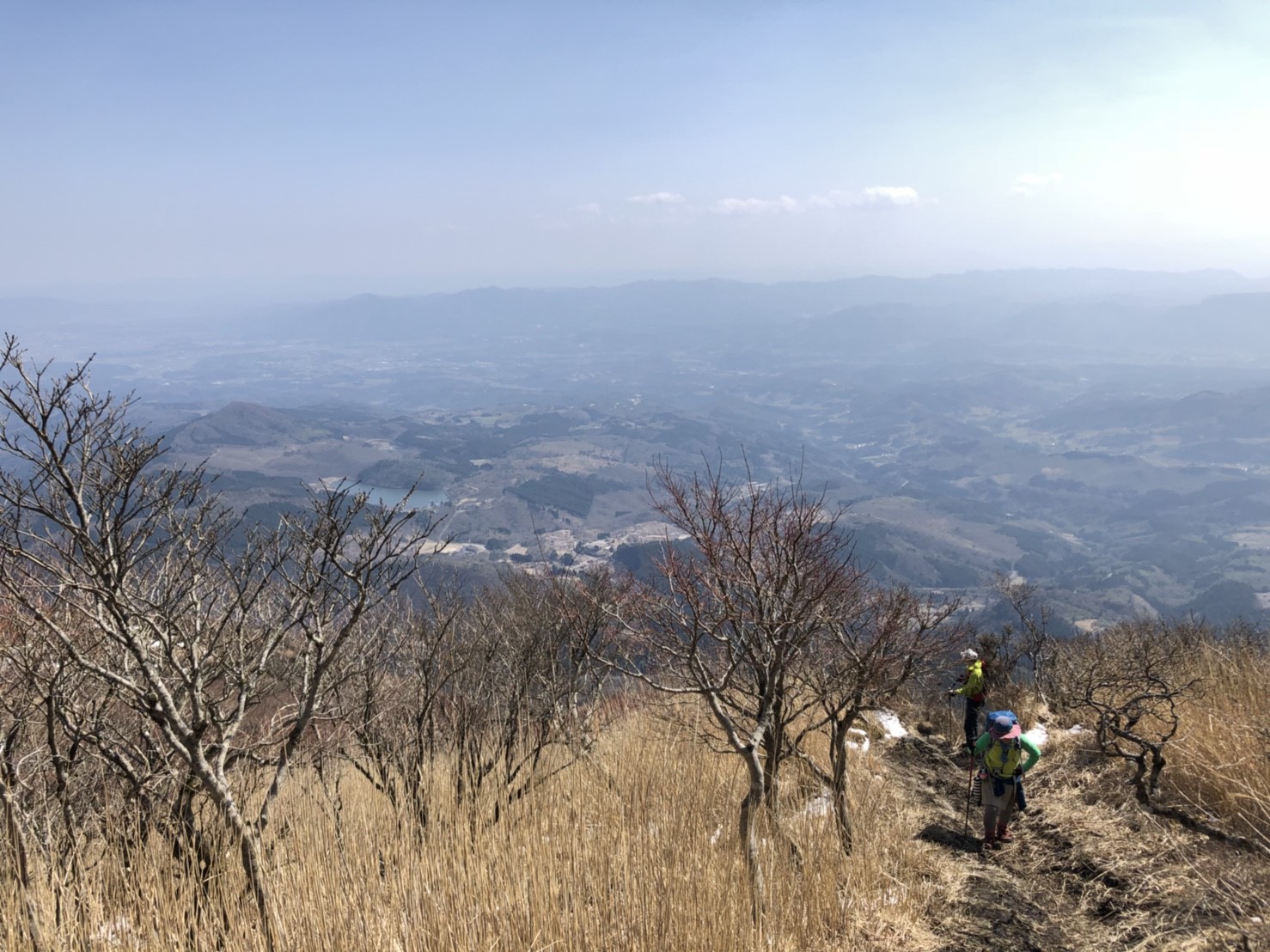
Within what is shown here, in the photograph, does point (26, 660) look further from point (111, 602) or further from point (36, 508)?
point (111, 602)

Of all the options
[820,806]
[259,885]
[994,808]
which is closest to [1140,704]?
[994,808]

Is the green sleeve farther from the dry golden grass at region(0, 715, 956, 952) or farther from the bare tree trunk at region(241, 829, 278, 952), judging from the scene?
the bare tree trunk at region(241, 829, 278, 952)

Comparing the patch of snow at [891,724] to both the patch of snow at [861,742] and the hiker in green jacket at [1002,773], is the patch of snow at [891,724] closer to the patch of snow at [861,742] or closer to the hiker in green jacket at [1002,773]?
the patch of snow at [861,742]

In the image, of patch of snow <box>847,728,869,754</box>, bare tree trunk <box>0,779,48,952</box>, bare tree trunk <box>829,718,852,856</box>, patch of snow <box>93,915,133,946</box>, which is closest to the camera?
bare tree trunk <box>0,779,48,952</box>

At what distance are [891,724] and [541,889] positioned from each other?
1140cm

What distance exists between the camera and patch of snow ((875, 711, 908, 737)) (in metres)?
12.7

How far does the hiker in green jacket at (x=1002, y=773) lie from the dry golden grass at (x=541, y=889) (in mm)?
2060

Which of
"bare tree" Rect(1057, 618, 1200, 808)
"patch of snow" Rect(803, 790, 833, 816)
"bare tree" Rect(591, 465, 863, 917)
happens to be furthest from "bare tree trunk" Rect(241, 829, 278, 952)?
"bare tree" Rect(1057, 618, 1200, 808)

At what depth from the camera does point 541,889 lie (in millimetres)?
3514

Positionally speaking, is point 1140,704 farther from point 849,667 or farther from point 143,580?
point 143,580

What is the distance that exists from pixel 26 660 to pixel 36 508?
138 cm

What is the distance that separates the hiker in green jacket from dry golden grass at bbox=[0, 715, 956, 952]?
6.76 feet

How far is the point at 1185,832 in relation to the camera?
233 inches

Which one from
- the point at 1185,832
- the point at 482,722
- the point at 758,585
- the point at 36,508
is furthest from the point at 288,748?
the point at 1185,832
